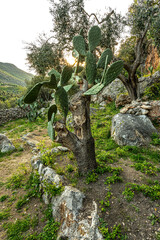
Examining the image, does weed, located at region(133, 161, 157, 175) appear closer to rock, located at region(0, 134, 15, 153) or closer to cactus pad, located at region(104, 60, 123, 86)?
cactus pad, located at region(104, 60, 123, 86)


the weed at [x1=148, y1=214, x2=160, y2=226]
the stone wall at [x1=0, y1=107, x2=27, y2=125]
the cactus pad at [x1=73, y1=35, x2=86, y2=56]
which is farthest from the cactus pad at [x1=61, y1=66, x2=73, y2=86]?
the stone wall at [x1=0, y1=107, x2=27, y2=125]

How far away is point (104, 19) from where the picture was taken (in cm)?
721

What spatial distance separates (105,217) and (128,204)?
1.66 feet

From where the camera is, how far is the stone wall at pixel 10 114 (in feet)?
41.1

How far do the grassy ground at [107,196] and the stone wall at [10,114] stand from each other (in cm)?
971

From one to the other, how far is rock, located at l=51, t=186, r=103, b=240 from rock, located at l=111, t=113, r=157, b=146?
301cm

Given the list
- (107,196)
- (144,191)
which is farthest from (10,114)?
(144,191)

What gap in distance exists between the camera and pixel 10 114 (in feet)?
43.6

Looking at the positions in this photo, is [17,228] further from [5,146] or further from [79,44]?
[5,146]

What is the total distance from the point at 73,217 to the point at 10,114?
1350 cm

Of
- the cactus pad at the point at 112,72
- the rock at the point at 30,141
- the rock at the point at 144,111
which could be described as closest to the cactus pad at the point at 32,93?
the cactus pad at the point at 112,72

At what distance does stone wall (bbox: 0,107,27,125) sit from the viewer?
41.1ft

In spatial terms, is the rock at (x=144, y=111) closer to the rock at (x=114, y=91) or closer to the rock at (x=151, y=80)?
the rock at (x=151, y=80)

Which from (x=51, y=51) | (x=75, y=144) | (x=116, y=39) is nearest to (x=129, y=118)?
(x=75, y=144)
